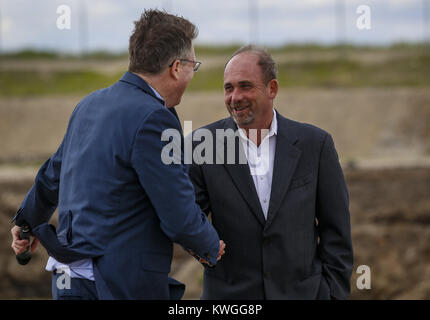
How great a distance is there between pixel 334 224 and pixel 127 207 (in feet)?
4.28

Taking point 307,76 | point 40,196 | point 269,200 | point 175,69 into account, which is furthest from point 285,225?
point 307,76

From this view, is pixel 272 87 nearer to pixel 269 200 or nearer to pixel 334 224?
pixel 269 200

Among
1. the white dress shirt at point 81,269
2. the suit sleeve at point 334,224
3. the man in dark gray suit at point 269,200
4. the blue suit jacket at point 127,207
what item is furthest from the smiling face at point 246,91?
the white dress shirt at point 81,269

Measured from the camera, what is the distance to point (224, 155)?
3.32 metres

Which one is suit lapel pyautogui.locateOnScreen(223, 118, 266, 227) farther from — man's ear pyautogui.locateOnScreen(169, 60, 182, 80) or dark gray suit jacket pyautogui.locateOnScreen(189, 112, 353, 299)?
man's ear pyautogui.locateOnScreen(169, 60, 182, 80)

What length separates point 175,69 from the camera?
273cm

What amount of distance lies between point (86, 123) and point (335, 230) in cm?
155

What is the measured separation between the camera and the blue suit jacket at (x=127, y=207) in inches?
98.6

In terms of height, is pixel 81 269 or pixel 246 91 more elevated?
pixel 246 91

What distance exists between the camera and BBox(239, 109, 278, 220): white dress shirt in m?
3.25

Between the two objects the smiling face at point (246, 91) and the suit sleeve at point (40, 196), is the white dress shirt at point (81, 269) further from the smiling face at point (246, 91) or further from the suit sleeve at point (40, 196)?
the smiling face at point (246, 91)

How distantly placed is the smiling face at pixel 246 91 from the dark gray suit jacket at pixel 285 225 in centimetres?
19
